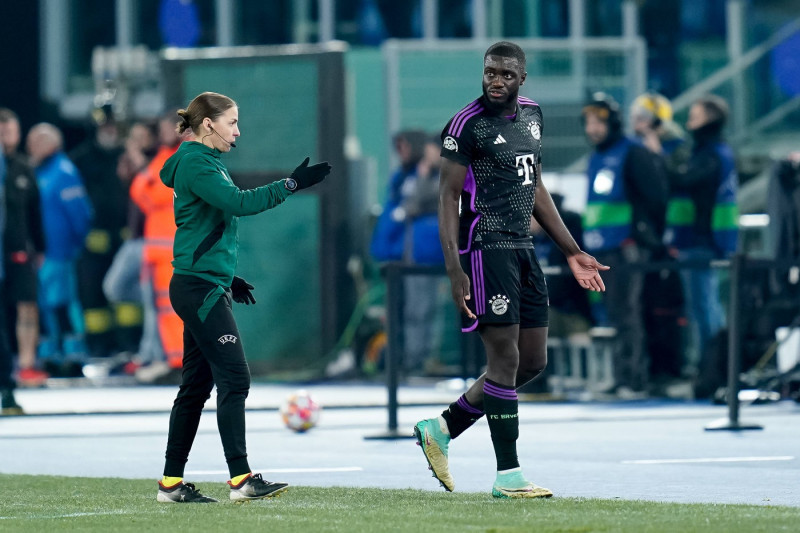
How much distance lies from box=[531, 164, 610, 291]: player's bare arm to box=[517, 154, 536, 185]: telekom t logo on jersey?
58 millimetres

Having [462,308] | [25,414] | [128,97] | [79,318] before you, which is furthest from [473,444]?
[128,97]

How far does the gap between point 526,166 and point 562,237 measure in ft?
1.45

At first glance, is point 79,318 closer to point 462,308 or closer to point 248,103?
point 248,103

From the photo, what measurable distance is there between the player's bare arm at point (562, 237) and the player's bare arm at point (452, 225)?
0.43m

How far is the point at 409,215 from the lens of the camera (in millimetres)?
17078

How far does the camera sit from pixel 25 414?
45.5ft

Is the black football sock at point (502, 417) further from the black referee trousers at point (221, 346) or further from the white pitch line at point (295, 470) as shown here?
the white pitch line at point (295, 470)

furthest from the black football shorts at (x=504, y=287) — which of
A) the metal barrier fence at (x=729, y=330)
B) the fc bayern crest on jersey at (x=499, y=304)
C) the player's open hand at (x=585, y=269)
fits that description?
the metal barrier fence at (x=729, y=330)

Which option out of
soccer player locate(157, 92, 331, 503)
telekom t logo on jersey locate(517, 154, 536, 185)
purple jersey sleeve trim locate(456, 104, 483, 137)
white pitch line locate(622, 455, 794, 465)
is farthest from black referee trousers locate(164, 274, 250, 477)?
white pitch line locate(622, 455, 794, 465)

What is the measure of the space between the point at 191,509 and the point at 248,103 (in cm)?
1072

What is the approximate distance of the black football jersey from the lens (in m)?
8.02

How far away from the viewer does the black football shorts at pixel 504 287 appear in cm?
796

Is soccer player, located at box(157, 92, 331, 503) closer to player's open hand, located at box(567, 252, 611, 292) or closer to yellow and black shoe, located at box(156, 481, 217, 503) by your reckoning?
yellow and black shoe, located at box(156, 481, 217, 503)

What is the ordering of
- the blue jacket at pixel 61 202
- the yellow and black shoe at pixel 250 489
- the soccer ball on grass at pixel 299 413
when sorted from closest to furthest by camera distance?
the yellow and black shoe at pixel 250 489 < the soccer ball on grass at pixel 299 413 < the blue jacket at pixel 61 202
